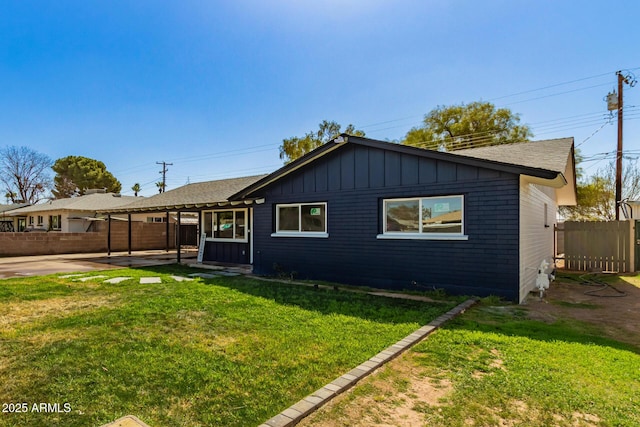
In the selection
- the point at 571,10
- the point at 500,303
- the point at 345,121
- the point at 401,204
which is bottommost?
the point at 500,303

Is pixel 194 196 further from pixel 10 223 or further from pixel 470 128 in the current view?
pixel 10 223

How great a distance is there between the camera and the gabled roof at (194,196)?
13531mm

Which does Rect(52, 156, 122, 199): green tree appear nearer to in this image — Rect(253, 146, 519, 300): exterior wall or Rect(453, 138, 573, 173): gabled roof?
Rect(253, 146, 519, 300): exterior wall

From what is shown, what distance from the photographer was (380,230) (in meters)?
8.49

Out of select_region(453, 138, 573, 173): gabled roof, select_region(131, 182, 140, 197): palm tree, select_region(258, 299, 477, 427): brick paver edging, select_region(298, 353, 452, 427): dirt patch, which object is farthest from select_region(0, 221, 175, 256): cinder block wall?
select_region(131, 182, 140, 197): palm tree

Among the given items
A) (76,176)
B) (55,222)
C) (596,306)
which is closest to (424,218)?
(596,306)

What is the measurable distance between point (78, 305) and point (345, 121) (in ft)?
97.8

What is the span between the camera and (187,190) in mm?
17875

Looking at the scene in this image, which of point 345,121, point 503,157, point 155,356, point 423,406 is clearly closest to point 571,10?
point 503,157

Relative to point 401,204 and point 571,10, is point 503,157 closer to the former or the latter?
point 401,204

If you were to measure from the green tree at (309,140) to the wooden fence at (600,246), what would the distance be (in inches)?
909

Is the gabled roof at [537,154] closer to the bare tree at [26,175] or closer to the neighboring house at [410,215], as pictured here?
the neighboring house at [410,215]

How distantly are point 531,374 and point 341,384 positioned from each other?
1908 millimetres

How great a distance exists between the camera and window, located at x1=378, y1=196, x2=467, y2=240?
7.55 meters
